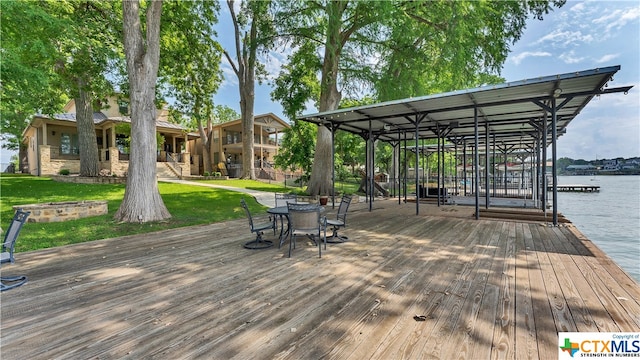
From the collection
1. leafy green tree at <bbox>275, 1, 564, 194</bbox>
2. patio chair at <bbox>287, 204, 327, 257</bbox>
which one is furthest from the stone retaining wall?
patio chair at <bbox>287, 204, 327, 257</bbox>

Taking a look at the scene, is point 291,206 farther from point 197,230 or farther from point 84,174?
point 84,174

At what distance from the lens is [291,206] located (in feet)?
17.4

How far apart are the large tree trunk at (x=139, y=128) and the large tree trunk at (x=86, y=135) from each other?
11.2 meters

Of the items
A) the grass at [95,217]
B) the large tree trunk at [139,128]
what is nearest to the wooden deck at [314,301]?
the grass at [95,217]

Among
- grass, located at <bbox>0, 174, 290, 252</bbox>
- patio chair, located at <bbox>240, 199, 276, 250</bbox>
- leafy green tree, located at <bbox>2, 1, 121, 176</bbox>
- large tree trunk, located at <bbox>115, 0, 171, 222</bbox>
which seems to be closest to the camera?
patio chair, located at <bbox>240, 199, 276, 250</bbox>

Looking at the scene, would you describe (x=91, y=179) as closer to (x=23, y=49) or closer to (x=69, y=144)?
(x=23, y=49)

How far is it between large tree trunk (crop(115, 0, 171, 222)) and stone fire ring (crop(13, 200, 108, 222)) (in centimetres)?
149

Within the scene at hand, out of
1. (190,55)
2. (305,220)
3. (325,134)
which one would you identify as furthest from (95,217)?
(325,134)

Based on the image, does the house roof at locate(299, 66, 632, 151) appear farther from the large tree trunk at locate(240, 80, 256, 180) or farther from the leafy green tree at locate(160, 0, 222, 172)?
the large tree trunk at locate(240, 80, 256, 180)

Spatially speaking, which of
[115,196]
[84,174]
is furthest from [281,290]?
[84,174]

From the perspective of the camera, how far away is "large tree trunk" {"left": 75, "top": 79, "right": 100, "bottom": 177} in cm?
1638

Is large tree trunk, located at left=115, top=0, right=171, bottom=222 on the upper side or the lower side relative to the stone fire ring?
upper

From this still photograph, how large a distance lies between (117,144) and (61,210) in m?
19.8

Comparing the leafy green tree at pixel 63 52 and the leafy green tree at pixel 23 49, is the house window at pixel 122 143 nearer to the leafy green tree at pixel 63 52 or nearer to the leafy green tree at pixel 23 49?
the leafy green tree at pixel 63 52
